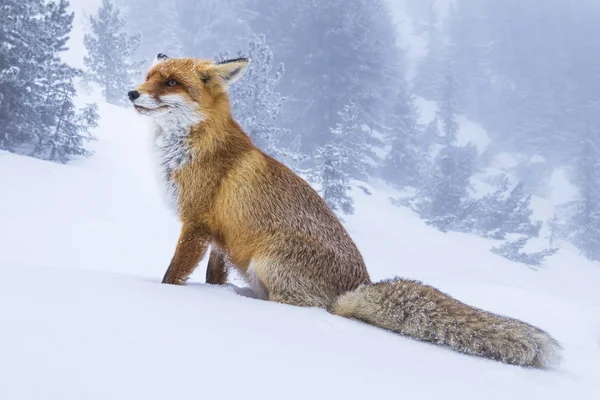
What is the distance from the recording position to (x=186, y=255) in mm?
3098

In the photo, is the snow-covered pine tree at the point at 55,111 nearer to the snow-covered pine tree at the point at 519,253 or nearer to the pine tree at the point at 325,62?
the pine tree at the point at 325,62

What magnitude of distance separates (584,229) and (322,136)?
26.9m

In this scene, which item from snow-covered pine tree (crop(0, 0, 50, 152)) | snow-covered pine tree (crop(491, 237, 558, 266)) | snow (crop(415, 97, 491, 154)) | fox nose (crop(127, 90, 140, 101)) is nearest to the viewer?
fox nose (crop(127, 90, 140, 101))

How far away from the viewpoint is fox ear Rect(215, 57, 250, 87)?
11.4 ft

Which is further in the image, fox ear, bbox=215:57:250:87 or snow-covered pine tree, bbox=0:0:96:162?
snow-covered pine tree, bbox=0:0:96:162

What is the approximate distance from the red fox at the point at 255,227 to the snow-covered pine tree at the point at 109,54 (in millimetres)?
32864

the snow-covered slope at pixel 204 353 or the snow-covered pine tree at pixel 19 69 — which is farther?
the snow-covered pine tree at pixel 19 69

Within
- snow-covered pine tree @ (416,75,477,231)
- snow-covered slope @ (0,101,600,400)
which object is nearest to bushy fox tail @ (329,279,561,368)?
snow-covered slope @ (0,101,600,400)

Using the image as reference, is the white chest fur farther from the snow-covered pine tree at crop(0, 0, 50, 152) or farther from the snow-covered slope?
the snow-covered pine tree at crop(0, 0, 50, 152)

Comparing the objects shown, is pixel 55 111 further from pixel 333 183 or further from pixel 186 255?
pixel 186 255

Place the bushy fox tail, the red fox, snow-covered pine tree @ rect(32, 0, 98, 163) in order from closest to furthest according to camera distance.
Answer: the bushy fox tail → the red fox → snow-covered pine tree @ rect(32, 0, 98, 163)

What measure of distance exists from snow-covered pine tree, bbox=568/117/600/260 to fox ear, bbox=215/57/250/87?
47888 millimetres

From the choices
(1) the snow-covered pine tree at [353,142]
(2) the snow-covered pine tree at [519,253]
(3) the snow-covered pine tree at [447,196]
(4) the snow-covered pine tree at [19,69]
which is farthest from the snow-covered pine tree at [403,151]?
(4) the snow-covered pine tree at [19,69]

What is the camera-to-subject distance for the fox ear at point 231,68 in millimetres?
3473
